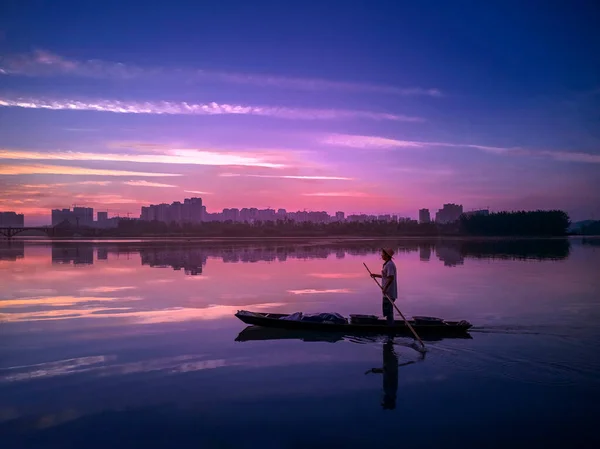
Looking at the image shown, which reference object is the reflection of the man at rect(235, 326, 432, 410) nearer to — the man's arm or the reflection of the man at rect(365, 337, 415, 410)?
the reflection of the man at rect(365, 337, 415, 410)

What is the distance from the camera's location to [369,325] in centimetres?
1286

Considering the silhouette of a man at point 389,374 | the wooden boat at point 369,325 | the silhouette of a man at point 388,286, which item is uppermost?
the silhouette of a man at point 388,286

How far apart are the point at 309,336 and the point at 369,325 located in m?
1.63

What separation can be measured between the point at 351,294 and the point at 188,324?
7.73 metres

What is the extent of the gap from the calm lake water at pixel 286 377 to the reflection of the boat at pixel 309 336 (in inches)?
4.6

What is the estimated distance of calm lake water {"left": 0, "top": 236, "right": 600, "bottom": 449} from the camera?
696 cm

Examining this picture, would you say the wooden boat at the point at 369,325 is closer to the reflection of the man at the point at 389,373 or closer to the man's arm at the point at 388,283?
the reflection of the man at the point at 389,373

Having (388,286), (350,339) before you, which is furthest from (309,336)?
(388,286)

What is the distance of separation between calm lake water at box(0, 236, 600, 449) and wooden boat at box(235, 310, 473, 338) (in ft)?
1.30

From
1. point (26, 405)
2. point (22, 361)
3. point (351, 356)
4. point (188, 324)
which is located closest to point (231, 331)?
point (188, 324)

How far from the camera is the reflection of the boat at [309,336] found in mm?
12406

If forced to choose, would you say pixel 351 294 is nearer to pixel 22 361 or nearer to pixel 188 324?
pixel 188 324

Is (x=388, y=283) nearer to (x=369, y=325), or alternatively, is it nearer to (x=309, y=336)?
(x=369, y=325)

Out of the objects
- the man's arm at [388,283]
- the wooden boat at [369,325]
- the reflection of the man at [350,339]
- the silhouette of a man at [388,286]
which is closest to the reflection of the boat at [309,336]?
the reflection of the man at [350,339]
